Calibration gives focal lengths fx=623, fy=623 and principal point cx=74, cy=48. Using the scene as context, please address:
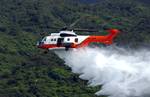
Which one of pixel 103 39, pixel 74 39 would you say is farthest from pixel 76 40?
pixel 103 39

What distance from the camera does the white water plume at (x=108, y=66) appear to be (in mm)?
84688

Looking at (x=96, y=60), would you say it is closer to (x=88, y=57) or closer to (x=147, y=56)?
(x=88, y=57)

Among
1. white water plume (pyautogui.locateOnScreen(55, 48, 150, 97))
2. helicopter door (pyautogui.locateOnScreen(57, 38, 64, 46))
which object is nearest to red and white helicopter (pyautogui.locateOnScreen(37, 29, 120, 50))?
helicopter door (pyautogui.locateOnScreen(57, 38, 64, 46))

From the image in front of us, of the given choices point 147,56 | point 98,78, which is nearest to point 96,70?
point 98,78

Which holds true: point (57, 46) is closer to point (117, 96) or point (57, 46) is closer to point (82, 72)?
point (82, 72)

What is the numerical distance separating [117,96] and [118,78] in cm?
249

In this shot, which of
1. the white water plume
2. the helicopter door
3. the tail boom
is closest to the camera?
the white water plume

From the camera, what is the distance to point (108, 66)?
8531cm

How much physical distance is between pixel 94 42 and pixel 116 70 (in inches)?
192

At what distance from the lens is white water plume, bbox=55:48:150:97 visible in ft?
278

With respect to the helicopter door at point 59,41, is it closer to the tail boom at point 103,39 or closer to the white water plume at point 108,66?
the white water plume at point 108,66

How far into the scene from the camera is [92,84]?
3275 inches

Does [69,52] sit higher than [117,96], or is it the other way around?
[69,52]

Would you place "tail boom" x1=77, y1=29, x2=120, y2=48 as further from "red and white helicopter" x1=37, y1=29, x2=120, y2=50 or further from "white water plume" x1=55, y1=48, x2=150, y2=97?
"white water plume" x1=55, y1=48, x2=150, y2=97
